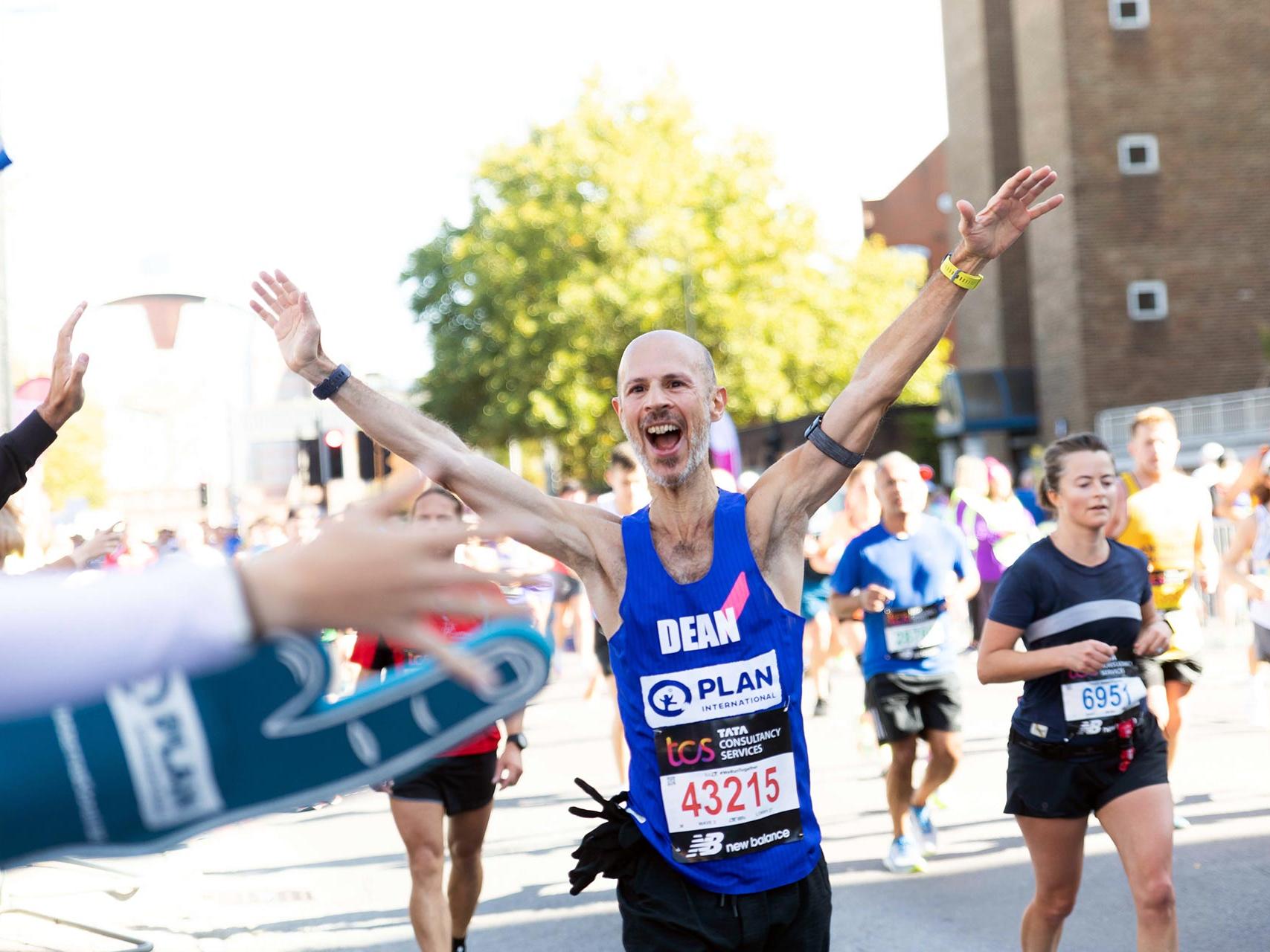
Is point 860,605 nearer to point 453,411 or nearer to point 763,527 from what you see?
point 763,527

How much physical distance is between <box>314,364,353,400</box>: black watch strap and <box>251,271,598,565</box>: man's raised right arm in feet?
0.04

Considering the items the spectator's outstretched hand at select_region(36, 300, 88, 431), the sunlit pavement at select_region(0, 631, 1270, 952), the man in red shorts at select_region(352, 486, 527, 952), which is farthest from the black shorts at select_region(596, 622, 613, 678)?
the spectator's outstretched hand at select_region(36, 300, 88, 431)

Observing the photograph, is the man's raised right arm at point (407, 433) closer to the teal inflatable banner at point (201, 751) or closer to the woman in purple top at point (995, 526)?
the teal inflatable banner at point (201, 751)

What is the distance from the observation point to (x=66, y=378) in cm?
320

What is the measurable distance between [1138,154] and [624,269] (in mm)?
13459

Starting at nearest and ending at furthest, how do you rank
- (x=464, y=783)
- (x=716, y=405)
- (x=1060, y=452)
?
(x=716, y=405), (x=1060, y=452), (x=464, y=783)

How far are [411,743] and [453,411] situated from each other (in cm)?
4522

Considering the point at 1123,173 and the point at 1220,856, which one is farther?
the point at 1123,173

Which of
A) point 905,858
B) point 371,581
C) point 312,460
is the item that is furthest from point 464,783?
point 312,460

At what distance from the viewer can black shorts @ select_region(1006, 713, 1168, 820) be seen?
15.9 feet

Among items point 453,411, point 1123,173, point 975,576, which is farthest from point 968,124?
point 975,576

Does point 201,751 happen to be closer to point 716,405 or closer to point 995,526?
point 716,405

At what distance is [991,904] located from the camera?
6.89 m

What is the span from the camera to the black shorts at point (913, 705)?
7.72 metres
